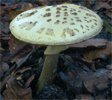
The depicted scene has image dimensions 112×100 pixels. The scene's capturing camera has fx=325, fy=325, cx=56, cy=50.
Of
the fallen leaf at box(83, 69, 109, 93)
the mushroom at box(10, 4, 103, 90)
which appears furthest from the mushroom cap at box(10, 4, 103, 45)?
the fallen leaf at box(83, 69, 109, 93)

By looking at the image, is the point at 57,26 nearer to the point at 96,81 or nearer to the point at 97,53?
the point at 96,81

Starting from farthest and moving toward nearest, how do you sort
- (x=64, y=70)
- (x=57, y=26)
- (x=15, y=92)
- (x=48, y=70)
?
(x=64, y=70), (x=48, y=70), (x=15, y=92), (x=57, y=26)

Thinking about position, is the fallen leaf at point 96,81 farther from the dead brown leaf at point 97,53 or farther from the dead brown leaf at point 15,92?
the dead brown leaf at point 15,92

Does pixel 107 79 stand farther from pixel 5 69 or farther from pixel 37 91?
pixel 5 69

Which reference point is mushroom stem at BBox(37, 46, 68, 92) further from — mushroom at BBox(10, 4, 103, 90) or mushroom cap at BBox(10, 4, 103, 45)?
mushroom cap at BBox(10, 4, 103, 45)

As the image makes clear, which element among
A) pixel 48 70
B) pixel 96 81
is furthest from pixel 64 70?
pixel 96 81

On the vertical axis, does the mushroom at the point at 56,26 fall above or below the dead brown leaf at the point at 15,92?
above

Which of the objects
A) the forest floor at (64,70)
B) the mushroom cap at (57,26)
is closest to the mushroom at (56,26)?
the mushroom cap at (57,26)

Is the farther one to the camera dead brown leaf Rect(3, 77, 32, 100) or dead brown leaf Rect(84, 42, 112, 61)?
dead brown leaf Rect(84, 42, 112, 61)
